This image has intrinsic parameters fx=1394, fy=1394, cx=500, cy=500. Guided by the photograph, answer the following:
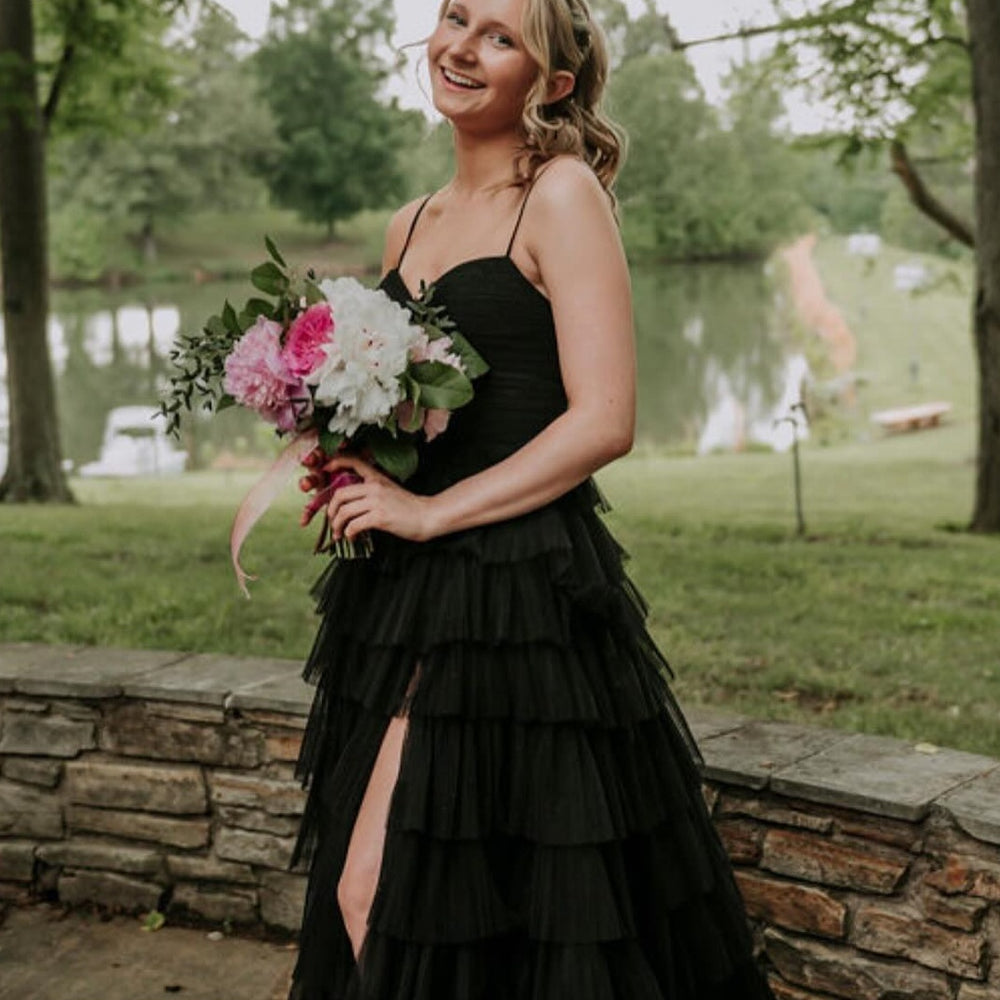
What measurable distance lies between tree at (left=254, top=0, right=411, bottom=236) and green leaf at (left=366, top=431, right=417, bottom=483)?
38.2 meters

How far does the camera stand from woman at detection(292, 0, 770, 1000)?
2.12 meters

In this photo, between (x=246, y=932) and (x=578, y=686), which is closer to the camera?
(x=578, y=686)

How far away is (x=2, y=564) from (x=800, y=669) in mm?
3823

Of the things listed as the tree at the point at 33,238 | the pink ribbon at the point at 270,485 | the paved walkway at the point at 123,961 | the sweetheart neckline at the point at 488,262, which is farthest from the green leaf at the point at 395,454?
the tree at the point at 33,238

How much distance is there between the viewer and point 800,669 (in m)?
4.49

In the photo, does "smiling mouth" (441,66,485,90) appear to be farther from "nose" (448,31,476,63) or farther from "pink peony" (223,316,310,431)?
"pink peony" (223,316,310,431)

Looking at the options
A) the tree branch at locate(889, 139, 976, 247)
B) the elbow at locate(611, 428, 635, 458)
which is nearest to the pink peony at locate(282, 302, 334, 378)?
the elbow at locate(611, 428, 635, 458)

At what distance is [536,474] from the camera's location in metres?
2.14

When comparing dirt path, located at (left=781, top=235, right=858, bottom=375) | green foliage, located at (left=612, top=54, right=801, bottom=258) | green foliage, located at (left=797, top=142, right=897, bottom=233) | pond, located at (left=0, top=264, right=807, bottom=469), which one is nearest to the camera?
pond, located at (left=0, top=264, right=807, bottom=469)

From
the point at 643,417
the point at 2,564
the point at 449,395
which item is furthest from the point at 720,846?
the point at 643,417

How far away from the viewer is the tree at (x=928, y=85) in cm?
882

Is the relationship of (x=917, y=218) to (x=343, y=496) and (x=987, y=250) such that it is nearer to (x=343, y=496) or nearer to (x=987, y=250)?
(x=987, y=250)

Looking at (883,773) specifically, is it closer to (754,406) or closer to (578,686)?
(578,686)

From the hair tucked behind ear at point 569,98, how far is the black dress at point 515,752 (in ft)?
0.75
